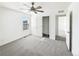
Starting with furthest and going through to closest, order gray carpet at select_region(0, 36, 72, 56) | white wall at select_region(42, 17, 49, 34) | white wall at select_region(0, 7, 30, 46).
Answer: white wall at select_region(42, 17, 49, 34) → white wall at select_region(0, 7, 30, 46) → gray carpet at select_region(0, 36, 72, 56)

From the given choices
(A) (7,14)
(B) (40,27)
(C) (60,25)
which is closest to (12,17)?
(A) (7,14)

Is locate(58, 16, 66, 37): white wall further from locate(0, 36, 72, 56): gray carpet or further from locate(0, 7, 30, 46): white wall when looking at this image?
locate(0, 7, 30, 46): white wall

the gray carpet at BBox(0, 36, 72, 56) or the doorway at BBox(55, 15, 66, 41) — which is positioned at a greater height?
the doorway at BBox(55, 15, 66, 41)

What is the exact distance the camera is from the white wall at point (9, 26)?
5.37 m

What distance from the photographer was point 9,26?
6043 mm

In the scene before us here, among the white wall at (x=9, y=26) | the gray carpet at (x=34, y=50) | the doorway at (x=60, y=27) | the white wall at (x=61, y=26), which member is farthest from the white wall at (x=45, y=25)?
the gray carpet at (x=34, y=50)

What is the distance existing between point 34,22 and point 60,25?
3314 millimetres

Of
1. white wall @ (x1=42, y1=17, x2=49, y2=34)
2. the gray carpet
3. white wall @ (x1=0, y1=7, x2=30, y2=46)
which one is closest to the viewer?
the gray carpet

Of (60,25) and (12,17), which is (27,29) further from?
(60,25)

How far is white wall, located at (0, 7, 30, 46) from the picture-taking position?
17.6 feet

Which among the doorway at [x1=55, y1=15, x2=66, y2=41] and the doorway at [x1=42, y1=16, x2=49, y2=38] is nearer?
the doorway at [x1=55, y1=15, x2=66, y2=41]

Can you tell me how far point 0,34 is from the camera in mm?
5227

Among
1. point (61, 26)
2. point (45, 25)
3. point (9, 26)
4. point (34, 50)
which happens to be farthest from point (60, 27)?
point (9, 26)

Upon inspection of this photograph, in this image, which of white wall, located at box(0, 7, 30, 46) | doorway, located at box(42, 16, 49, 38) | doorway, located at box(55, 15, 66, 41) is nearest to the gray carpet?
white wall, located at box(0, 7, 30, 46)
